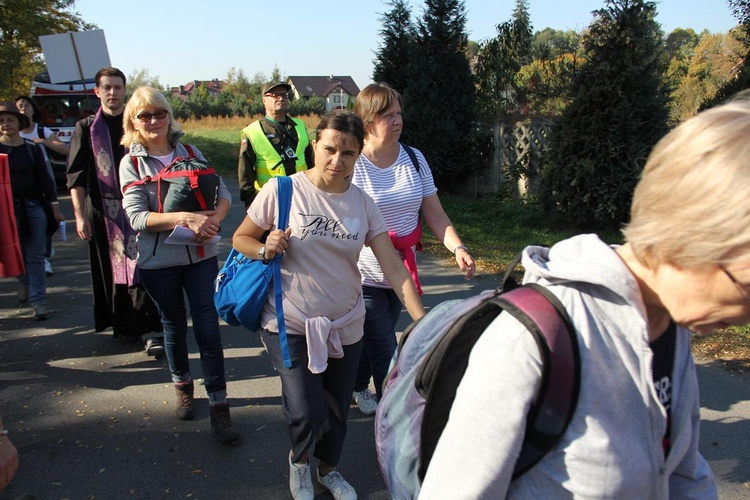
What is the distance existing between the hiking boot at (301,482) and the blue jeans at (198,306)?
0.86m

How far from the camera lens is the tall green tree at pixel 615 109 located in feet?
27.1

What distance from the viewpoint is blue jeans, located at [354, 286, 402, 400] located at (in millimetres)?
3426

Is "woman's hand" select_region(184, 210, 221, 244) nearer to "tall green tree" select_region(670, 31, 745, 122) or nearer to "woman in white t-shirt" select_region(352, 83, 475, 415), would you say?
"woman in white t-shirt" select_region(352, 83, 475, 415)

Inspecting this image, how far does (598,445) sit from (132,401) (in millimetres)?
3773

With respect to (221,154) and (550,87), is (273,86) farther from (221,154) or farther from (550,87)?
(221,154)

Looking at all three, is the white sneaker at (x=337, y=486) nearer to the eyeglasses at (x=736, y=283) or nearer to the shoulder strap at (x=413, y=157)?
A: the shoulder strap at (x=413, y=157)

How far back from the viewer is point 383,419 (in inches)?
55.8

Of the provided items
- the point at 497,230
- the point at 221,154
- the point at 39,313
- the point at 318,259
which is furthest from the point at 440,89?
the point at 221,154

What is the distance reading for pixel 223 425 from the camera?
3557 mm

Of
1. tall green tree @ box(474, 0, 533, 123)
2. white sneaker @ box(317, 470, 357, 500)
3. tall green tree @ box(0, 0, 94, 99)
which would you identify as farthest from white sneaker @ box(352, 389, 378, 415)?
tall green tree @ box(0, 0, 94, 99)

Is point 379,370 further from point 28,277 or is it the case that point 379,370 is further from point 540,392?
point 28,277

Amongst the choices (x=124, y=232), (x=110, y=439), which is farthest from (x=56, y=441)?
(x=124, y=232)

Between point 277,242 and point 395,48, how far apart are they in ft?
39.4

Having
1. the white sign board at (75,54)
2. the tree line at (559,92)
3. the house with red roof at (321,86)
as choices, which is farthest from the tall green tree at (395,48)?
the house with red roof at (321,86)
